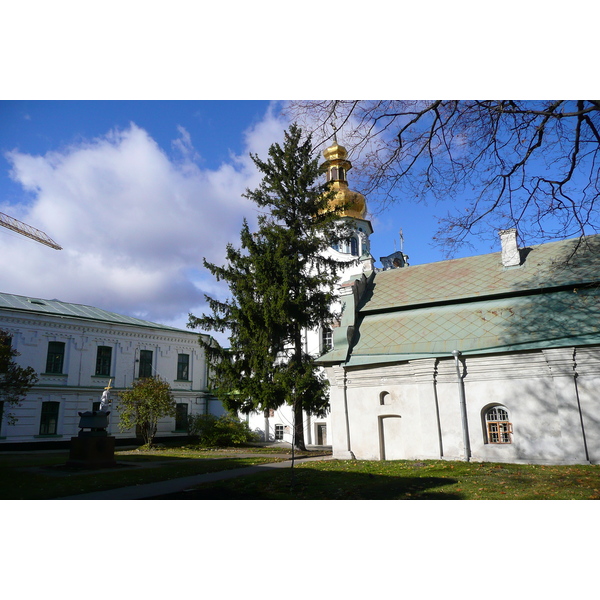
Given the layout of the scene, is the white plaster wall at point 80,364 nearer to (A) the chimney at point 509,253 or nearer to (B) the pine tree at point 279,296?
(B) the pine tree at point 279,296

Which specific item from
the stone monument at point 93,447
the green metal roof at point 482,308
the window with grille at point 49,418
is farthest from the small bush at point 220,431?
the green metal roof at point 482,308

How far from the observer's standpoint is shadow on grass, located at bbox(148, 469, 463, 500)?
905 centimetres

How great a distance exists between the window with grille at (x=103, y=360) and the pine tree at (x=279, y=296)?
33.2 feet

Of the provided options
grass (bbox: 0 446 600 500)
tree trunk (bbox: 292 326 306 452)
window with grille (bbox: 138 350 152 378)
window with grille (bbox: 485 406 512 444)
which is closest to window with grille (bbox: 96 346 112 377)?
window with grille (bbox: 138 350 152 378)

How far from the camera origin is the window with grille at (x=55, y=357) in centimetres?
2611

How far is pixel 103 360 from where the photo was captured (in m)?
28.3

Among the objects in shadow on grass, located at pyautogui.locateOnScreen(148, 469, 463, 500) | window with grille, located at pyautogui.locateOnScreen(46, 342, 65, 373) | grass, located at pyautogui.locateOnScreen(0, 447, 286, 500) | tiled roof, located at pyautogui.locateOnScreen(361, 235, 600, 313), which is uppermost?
tiled roof, located at pyautogui.locateOnScreen(361, 235, 600, 313)

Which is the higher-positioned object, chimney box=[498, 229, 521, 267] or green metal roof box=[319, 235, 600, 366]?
chimney box=[498, 229, 521, 267]

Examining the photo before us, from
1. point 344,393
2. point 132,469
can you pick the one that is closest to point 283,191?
point 344,393

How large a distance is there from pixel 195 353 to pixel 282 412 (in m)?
7.75

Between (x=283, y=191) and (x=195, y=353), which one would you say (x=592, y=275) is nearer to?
(x=283, y=191)

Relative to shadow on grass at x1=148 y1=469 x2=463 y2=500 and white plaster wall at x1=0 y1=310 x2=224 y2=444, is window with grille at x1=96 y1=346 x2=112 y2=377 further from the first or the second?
shadow on grass at x1=148 y1=469 x2=463 y2=500

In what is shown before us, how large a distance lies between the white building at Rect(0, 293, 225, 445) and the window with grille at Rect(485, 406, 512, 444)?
59.8ft

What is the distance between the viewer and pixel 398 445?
15.6 meters
